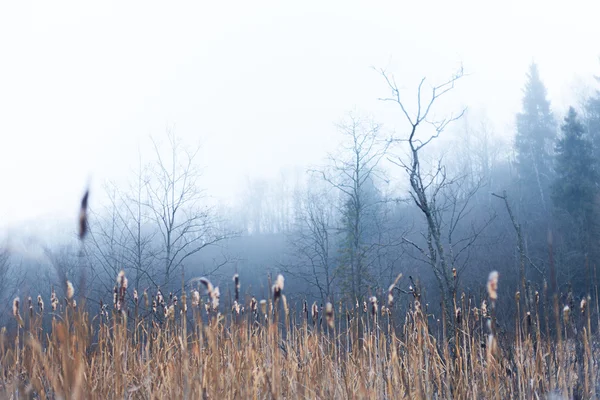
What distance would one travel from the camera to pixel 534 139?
31766 mm

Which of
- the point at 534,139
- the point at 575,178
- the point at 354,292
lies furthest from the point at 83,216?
the point at 534,139

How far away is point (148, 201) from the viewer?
10.6 metres

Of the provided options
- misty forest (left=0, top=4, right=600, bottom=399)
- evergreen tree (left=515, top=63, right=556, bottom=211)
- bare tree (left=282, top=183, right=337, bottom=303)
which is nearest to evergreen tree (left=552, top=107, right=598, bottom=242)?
misty forest (left=0, top=4, right=600, bottom=399)

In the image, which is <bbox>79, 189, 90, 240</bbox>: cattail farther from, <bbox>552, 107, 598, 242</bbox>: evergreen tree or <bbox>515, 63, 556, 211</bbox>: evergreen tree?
<bbox>515, 63, 556, 211</bbox>: evergreen tree

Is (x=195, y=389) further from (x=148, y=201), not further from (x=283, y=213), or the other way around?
(x=283, y=213)

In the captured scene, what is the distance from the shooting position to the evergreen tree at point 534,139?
30.5 meters

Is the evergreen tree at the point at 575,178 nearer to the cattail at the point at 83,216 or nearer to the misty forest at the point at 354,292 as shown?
the misty forest at the point at 354,292

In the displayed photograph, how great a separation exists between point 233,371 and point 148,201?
873 cm

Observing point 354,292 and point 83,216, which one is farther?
point 354,292

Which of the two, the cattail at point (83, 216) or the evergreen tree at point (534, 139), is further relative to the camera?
the evergreen tree at point (534, 139)

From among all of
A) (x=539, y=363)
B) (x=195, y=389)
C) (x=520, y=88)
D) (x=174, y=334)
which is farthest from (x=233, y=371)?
(x=520, y=88)

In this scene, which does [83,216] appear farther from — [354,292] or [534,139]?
[534,139]

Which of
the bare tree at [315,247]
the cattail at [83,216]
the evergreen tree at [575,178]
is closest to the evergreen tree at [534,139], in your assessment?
the evergreen tree at [575,178]

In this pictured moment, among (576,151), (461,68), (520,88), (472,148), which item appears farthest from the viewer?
(472,148)
